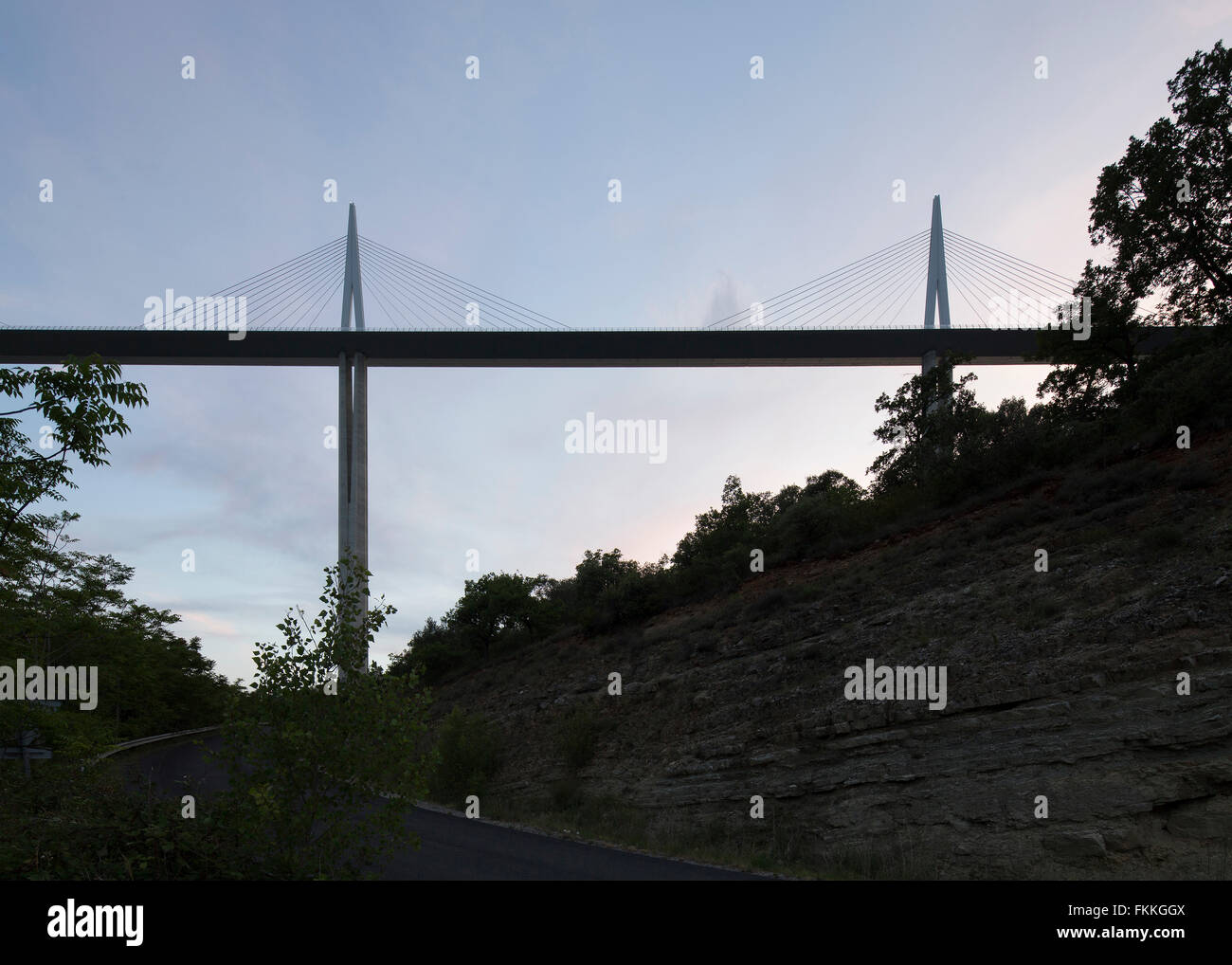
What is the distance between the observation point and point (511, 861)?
12586mm

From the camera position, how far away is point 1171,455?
19.8 metres

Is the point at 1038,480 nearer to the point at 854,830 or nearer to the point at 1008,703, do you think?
the point at 1008,703

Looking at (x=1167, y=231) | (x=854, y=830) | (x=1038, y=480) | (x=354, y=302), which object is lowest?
(x=854, y=830)

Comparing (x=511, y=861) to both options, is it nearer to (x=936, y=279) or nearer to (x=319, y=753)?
(x=319, y=753)

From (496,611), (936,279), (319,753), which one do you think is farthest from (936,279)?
(319,753)

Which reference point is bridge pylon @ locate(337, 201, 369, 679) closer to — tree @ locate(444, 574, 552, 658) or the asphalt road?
tree @ locate(444, 574, 552, 658)

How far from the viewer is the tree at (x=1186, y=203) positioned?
77.2ft

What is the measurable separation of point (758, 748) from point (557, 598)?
1910 inches

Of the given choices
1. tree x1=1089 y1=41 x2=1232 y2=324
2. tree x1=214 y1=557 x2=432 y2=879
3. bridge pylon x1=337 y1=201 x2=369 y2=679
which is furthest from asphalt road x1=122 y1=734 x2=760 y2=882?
bridge pylon x1=337 y1=201 x2=369 y2=679

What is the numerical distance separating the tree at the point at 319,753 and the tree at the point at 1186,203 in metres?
28.6

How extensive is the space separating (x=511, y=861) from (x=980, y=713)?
363 inches

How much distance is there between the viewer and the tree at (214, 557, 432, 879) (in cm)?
683
